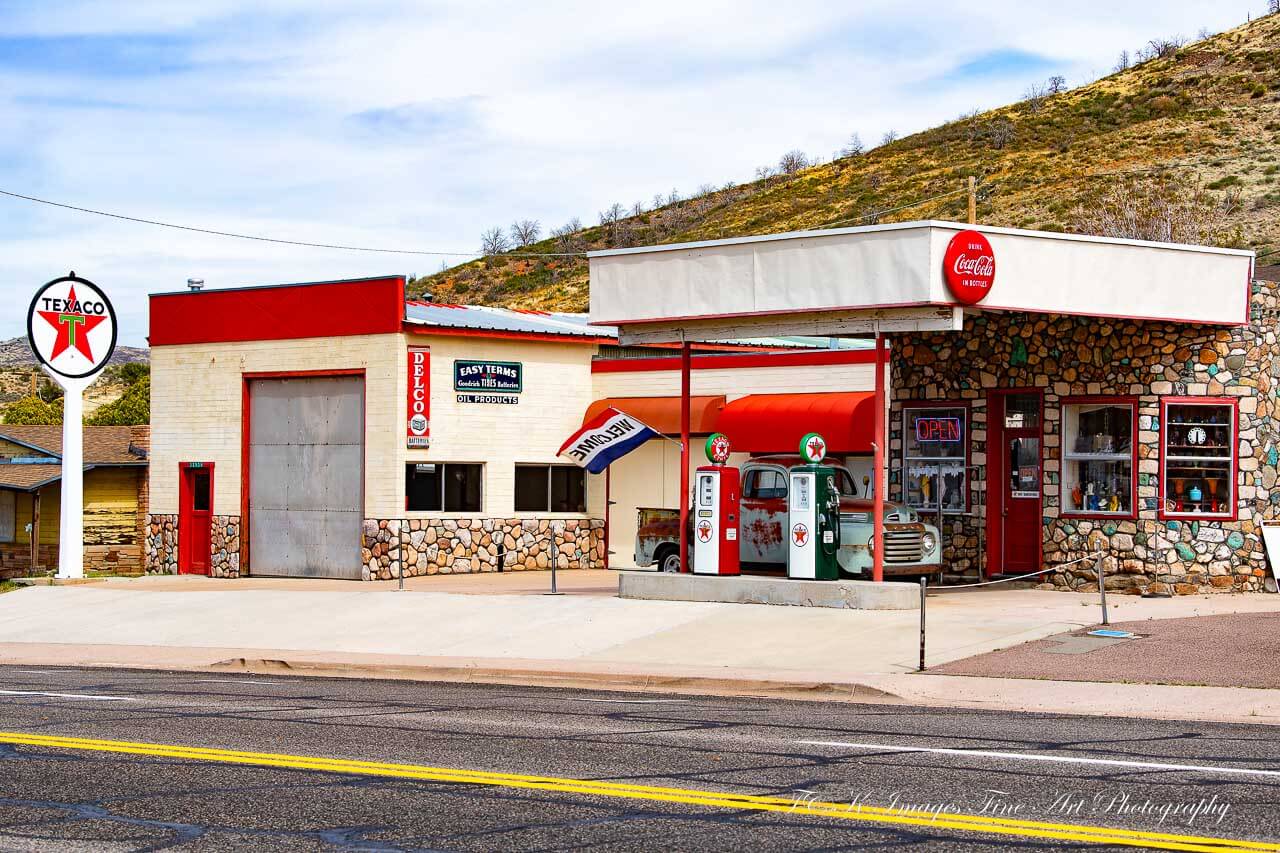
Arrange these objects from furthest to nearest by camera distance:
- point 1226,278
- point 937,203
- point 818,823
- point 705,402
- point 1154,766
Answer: point 937,203 → point 705,402 → point 1226,278 → point 1154,766 → point 818,823

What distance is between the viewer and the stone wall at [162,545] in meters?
32.9

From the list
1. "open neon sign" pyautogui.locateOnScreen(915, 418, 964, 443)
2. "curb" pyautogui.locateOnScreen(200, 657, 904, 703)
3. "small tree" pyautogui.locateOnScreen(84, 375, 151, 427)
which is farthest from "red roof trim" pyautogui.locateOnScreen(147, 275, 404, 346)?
"small tree" pyautogui.locateOnScreen(84, 375, 151, 427)

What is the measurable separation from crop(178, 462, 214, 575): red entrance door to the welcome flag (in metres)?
8.33

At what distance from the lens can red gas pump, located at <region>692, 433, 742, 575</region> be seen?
72.9ft

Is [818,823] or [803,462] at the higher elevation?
[803,462]

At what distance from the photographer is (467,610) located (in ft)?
74.4

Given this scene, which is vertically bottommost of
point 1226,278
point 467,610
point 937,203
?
point 467,610

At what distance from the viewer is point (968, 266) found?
20.1 metres

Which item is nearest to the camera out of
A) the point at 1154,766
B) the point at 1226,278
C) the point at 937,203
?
the point at 1154,766

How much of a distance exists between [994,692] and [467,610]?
9.92m

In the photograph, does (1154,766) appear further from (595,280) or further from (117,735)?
(595,280)

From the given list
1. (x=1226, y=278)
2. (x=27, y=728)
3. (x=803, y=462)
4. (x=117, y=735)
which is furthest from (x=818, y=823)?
(x=1226, y=278)

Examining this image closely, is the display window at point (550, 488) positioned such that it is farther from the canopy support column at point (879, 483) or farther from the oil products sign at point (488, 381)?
the canopy support column at point (879, 483)

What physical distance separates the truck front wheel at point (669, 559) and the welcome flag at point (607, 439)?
11.8 feet
